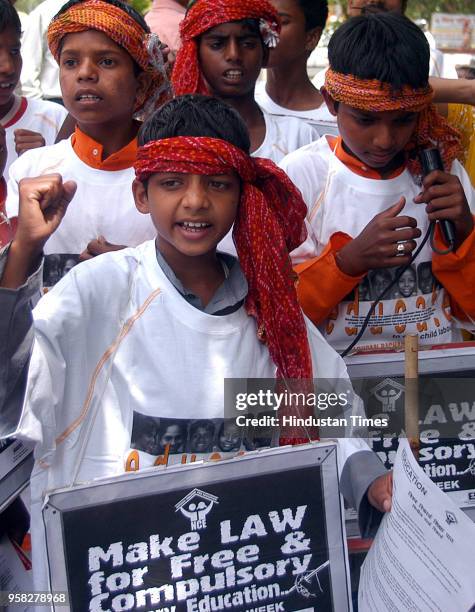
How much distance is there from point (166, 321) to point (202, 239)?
0.24 meters

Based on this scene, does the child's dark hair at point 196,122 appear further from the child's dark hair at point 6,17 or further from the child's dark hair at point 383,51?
the child's dark hair at point 6,17

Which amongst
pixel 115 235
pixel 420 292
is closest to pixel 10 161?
pixel 115 235

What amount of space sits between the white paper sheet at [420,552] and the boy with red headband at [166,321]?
0.54ft

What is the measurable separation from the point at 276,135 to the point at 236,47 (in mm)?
409

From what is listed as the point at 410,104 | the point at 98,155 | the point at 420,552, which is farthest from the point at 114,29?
the point at 420,552

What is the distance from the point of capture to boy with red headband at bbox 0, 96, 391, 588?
2266 millimetres

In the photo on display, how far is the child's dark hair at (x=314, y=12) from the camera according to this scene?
4.62 meters

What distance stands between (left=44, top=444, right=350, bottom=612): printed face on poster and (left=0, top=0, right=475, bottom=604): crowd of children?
0.43 ft

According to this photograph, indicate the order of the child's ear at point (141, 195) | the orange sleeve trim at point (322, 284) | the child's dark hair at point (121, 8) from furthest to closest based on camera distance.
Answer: the child's dark hair at point (121, 8) → the orange sleeve trim at point (322, 284) → the child's ear at point (141, 195)

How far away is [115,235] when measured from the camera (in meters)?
3.13

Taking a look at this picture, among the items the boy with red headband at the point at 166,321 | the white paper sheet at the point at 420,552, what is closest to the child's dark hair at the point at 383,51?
the boy with red headband at the point at 166,321

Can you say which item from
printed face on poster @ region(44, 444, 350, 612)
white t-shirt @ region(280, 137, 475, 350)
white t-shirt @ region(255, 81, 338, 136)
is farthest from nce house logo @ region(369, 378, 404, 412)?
white t-shirt @ region(255, 81, 338, 136)

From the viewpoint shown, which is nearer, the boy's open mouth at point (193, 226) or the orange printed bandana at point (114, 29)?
the boy's open mouth at point (193, 226)

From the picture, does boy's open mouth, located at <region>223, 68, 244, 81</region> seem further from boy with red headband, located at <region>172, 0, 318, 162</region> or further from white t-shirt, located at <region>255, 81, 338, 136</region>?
white t-shirt, located at <region>255, 81, 338, 136</region>
